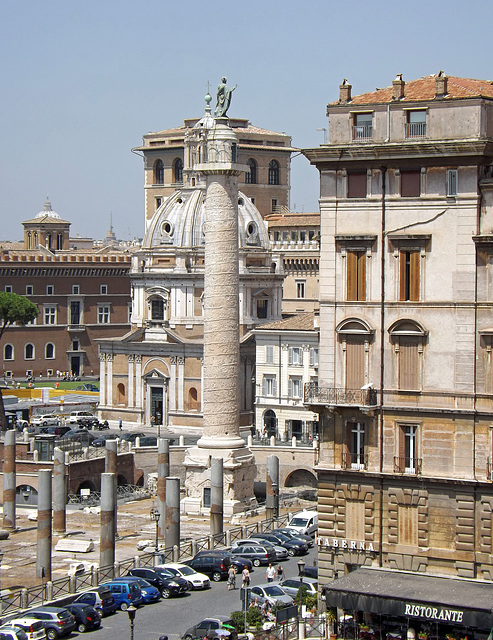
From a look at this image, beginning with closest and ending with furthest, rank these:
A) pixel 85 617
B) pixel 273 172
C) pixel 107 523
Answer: pixel 85 617, pixel 107 523, pixel 273 172

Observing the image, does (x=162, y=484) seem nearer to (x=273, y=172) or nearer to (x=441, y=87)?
(x=441, y=87)

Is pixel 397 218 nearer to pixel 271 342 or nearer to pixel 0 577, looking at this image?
pixel 0 577

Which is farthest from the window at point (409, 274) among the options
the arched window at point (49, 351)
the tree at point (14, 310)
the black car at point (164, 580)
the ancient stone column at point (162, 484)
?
the arched window at point (49, 351)

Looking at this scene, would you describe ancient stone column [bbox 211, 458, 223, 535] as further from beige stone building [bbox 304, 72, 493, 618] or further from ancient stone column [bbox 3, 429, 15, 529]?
beige stone building [bbox 304, 72, 493, 618]

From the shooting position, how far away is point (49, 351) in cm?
12525

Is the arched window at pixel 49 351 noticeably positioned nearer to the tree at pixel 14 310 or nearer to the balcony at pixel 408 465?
the tree at pixel 14 310

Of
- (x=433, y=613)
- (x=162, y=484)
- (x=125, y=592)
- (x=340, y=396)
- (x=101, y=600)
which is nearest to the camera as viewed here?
(x=433, y=613)

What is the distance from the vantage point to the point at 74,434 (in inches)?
3012

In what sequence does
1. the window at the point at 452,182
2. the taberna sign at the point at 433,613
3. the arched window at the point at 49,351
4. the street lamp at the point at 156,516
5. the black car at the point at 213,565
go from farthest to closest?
the arched window at the point at 49,351 < the street lamp at the point at 156,516 < the black car at the point at 213,565 < the window at the point at 452,182 < the taberna sign at the point at 433,613

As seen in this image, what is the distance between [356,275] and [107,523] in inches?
664

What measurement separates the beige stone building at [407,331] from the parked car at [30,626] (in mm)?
8021

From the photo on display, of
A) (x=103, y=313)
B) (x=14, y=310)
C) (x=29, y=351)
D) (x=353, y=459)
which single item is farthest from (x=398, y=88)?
(x=103, y=313)

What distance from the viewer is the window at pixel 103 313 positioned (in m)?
130

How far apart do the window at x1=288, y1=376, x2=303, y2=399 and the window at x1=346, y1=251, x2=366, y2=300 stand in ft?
130
